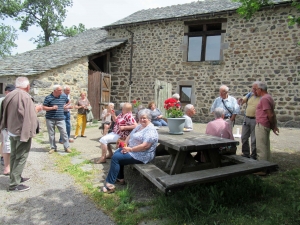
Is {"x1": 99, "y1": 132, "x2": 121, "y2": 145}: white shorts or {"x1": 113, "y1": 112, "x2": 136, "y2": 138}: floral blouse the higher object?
{"x1": 113, "y1": 112, "x2": 136, "y2": 138}: floral blouse

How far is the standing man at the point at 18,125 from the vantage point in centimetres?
318

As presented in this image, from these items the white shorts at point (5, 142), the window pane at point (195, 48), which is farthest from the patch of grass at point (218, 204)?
the window pane at point (195, 48)

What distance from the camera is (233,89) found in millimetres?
9734

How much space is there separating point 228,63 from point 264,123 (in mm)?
6567

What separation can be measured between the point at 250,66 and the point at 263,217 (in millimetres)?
8143

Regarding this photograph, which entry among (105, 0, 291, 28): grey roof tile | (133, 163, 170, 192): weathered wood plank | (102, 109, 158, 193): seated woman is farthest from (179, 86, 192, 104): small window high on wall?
(133, 163, 170, 192): weathered wood plank

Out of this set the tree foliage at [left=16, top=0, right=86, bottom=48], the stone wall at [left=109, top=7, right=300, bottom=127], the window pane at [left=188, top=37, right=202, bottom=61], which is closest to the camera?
the stone wall at [left=109, top=7, right=300, bottom=127]

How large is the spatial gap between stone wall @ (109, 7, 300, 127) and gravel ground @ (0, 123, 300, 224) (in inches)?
188

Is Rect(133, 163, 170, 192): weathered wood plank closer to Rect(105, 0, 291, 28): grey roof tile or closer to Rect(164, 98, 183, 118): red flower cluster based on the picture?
Rect(164, 98, 183, 118): red flower cluster

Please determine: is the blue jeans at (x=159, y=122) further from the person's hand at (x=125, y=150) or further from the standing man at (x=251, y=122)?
the person's hand at (x=125, y=150)

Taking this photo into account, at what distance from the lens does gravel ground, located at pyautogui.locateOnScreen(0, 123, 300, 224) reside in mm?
2604

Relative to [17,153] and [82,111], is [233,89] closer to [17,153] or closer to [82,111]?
[82,111]

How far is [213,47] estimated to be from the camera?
33.3ft

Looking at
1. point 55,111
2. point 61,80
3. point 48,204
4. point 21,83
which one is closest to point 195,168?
point 48,204
